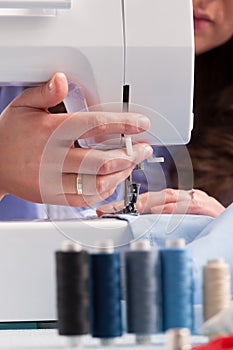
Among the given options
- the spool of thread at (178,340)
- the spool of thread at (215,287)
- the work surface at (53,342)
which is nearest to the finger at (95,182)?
the work surface at (53,342)

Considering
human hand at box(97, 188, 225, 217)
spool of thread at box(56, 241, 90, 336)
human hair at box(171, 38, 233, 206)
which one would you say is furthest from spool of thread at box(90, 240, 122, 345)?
human hair at box(171, 38, 233, 206)

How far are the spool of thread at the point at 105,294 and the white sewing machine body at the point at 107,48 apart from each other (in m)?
0.55

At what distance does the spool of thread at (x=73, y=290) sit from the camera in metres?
1.04

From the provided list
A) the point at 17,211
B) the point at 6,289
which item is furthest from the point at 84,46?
the point at 17,211

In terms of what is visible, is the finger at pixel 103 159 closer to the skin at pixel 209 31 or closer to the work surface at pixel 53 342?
the skin at pixel 209 31

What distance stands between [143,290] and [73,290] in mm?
77

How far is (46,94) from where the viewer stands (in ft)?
5.26

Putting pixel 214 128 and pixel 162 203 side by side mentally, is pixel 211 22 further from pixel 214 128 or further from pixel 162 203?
pixel 162 203

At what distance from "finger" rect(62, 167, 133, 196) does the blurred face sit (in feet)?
3.40

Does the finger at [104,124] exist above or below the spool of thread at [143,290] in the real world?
above

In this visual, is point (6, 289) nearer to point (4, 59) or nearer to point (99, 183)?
point (99, 183)

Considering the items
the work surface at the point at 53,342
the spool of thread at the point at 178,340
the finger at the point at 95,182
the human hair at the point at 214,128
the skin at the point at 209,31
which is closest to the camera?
the spool of thread at the point at 178,340

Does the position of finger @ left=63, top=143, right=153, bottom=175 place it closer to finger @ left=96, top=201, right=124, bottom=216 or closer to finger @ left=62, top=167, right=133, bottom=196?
finger @ left=62, top=167, right=133, bottom=196

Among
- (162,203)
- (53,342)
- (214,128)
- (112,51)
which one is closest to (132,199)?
(162,203)
